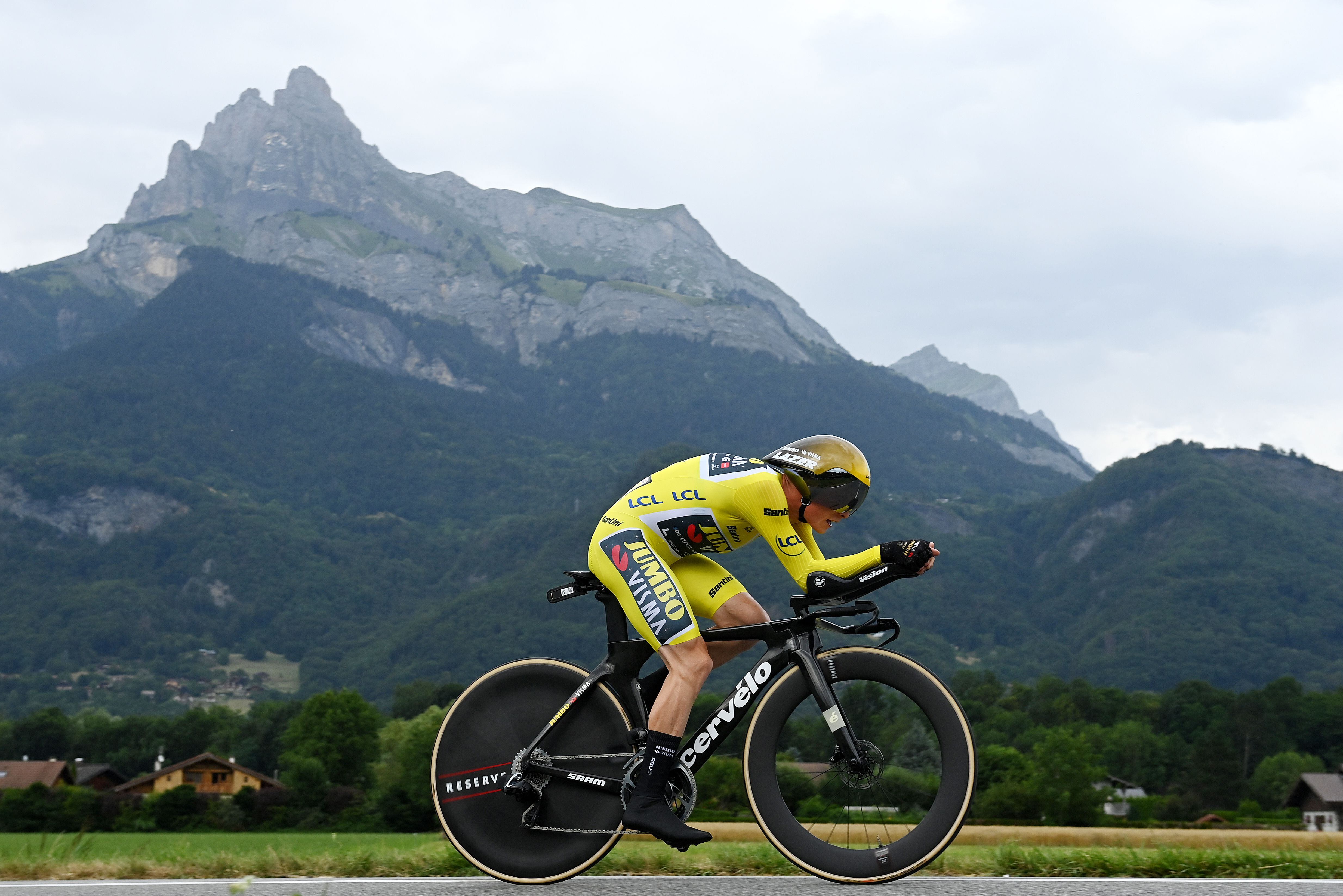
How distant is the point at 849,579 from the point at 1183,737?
98125 mm

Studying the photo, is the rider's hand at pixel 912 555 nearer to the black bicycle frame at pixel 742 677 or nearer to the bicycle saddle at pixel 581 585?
the black bicycle frame at pixel 742 677

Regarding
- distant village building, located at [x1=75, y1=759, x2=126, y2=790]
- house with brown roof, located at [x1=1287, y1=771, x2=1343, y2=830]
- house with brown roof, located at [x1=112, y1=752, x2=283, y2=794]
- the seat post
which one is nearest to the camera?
the seat post

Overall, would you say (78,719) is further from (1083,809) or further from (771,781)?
(771,781)

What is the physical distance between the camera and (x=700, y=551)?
5898 mm

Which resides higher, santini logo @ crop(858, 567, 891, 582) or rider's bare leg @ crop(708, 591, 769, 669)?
santini logo @ crop(858, 567, 891, 582)

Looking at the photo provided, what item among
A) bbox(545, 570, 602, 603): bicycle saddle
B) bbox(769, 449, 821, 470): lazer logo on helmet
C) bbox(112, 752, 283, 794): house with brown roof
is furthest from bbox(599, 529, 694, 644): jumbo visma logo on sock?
bbox(112, 752, 283, 794): house with brown roof

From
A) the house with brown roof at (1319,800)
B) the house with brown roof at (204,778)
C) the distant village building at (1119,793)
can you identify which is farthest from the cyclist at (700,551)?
the house with brown roof at (204,778)

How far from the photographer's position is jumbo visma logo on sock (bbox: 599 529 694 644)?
5.59 metres

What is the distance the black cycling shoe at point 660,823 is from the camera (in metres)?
5.32

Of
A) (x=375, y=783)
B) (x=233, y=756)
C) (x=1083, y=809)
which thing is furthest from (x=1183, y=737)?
(x=233, y=756)

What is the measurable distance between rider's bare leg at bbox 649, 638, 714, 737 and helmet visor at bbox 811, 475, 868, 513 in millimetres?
882

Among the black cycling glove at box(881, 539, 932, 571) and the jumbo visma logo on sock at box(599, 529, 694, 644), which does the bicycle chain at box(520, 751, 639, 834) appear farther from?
the black cycling glove at box(881, 539, 932, 571)

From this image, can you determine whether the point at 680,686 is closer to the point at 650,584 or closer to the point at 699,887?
the point at 650,584

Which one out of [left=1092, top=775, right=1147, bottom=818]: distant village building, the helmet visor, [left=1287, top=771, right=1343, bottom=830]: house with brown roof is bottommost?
[left=1092, top=775, right=1147, bottom=818]: distant village building
